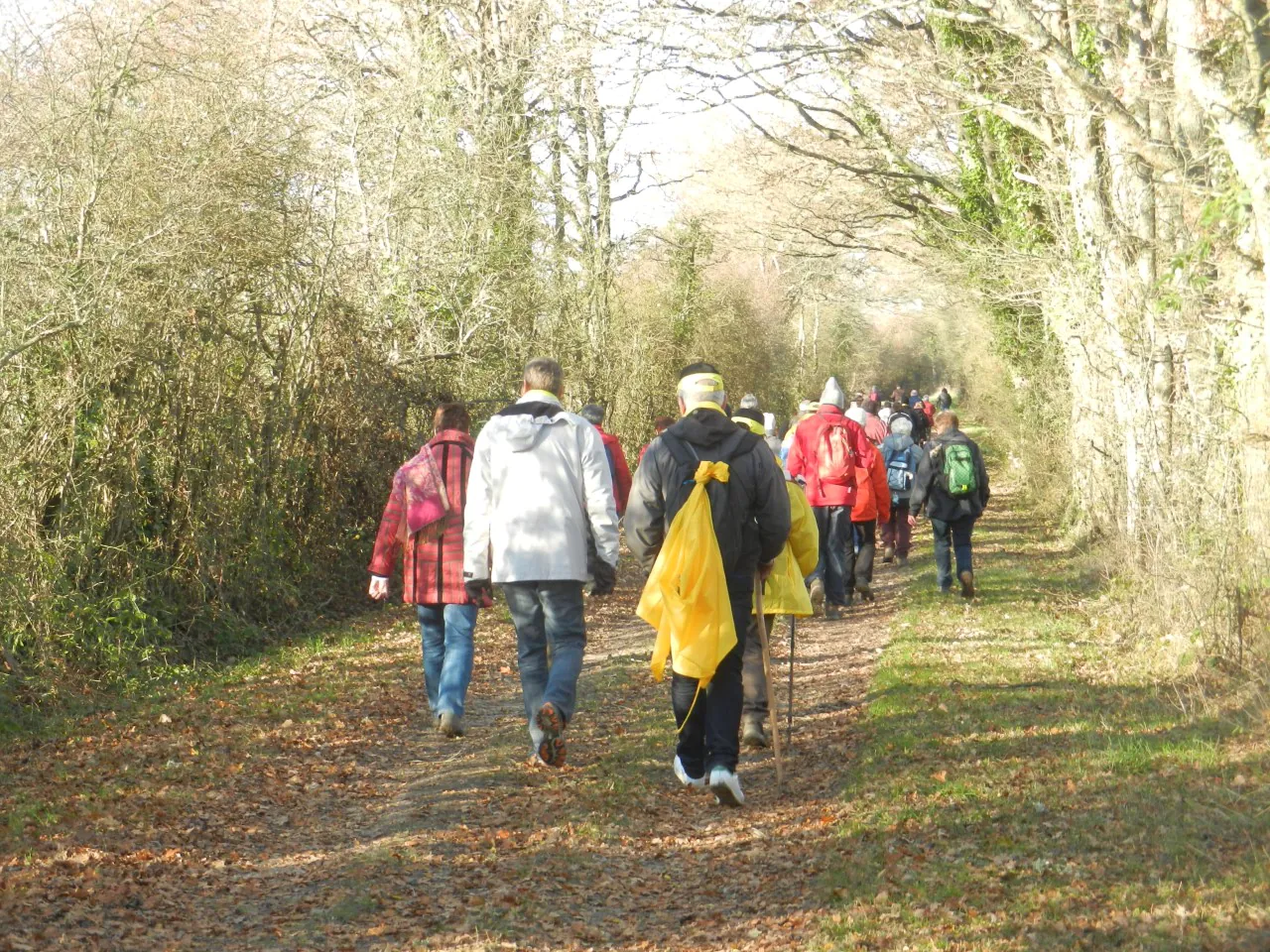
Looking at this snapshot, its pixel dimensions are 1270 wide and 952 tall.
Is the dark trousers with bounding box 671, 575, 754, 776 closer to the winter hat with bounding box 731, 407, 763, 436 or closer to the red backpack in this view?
the winter hat with bounding box 731, 407, 763, 436

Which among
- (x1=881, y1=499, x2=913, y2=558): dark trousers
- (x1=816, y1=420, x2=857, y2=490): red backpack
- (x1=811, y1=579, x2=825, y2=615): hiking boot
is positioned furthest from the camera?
(x1=881, y1=499, x2=913, y2=558): dark trousers

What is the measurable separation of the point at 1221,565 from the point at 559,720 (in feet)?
14.0

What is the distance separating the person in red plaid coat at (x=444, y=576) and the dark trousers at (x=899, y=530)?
9.75 m

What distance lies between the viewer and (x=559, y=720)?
7.78 metres

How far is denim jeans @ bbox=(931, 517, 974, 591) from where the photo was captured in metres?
14.1

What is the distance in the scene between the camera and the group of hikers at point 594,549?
7.21m

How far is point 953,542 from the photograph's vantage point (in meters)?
14.6

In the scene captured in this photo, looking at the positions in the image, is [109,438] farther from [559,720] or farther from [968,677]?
[968,677]

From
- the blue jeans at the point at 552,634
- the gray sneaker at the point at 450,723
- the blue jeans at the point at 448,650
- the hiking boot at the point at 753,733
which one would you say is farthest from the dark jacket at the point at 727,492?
the gray sneaker at the point at 450,723

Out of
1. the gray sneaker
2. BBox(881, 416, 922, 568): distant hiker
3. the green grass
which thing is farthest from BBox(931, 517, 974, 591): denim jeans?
the gray sneaker

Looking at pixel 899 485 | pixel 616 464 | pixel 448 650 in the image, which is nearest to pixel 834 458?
pixel 616 464

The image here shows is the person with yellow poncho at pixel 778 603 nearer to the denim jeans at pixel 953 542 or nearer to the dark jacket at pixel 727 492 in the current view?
the dark jacket at pixel 727 492

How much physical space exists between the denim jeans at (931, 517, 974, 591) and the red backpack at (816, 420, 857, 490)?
105cm

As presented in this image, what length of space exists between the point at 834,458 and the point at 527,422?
6189 mm
